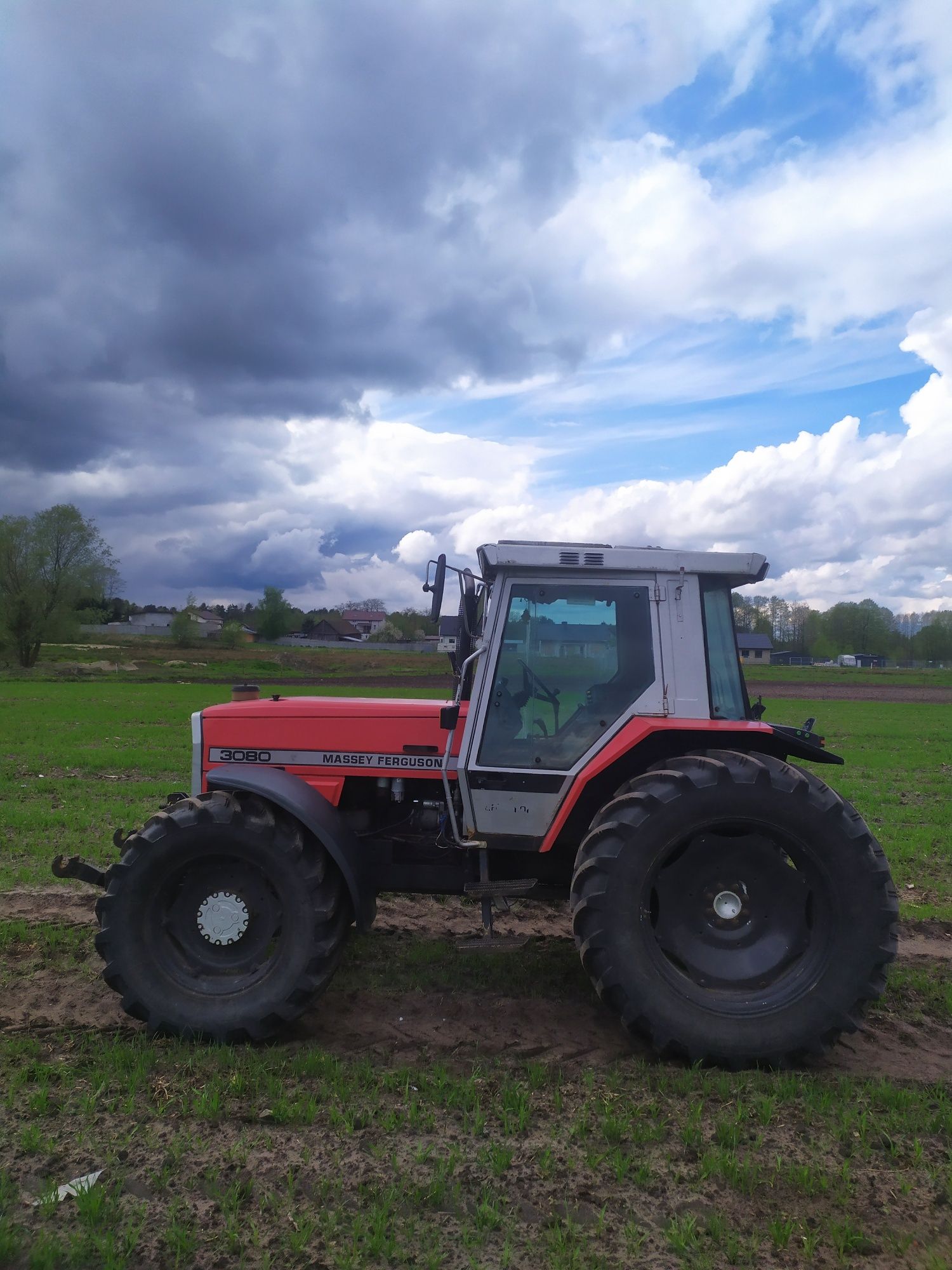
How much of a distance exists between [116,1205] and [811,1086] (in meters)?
2.94

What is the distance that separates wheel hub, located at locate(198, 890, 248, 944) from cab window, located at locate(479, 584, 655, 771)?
57.5 inches

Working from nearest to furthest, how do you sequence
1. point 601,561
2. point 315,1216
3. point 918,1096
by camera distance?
point 315,1216 → point 918,1096 → point 601,561

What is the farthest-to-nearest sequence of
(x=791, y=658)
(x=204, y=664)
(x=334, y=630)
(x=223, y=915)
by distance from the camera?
(x=334, y=630) → (x=791, y=658) → (x=204, y=664) → (x=223, y=915)

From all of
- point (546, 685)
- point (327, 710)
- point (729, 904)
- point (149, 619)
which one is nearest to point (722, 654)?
point (546, 685)

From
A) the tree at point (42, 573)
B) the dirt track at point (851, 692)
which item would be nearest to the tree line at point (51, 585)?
the tree at point (42, 573)

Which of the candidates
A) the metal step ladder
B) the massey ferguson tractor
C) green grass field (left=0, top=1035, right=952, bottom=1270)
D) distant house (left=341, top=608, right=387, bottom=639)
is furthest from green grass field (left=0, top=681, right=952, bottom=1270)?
distant house (left=341, top=608, right=387, bottom=639)

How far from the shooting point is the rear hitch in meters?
4.62

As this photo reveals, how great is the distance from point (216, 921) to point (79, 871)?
852 millimetres

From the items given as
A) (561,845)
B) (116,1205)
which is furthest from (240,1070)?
(561,845)

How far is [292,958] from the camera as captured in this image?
432 cm

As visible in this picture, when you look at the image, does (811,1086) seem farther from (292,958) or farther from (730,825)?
(292,958)

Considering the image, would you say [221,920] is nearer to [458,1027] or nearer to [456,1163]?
[458,1027]

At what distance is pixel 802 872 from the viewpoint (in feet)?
13.9

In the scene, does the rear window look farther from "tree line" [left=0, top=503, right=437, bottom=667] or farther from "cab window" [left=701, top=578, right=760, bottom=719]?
"tree line" [left=0, top=503, right=437, bottom=667]
